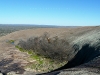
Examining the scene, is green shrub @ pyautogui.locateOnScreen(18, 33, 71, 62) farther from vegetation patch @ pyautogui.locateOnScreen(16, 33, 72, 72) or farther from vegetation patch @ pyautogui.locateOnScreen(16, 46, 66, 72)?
vegetation patch @ pyautogui.locateOnScreen(16, 46, 66, 72)

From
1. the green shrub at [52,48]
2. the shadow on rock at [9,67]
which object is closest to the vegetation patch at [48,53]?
the green shrub at [52,48]

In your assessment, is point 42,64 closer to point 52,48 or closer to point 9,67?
point 52,48

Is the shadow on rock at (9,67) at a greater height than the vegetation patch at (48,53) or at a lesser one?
lesser

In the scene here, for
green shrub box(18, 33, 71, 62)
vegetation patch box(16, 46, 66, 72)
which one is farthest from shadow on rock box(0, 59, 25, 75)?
green shrub box(18, 33, 71, 62)

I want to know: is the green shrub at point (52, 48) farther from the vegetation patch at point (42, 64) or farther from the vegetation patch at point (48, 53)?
the vegetation patch at point (42, 64)

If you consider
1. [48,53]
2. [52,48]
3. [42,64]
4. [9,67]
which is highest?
[52,48]

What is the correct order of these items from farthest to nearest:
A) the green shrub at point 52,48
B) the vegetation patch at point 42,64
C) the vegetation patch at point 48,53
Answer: the green shrub at point 52,48, the vegetation patch at point 48,53, the vegetation patch at point 42,64

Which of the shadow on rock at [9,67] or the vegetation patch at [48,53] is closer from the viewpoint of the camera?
the shadow on rock at [9,67]

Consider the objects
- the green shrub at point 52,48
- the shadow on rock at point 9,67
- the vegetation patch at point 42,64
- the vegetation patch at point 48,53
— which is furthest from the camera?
the green shrub at point 52,48

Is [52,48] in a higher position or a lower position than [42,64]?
higher

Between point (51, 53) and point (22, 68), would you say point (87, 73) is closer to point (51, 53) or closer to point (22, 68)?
point (22, 68)

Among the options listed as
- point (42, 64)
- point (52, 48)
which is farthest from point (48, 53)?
point (42, 64)
